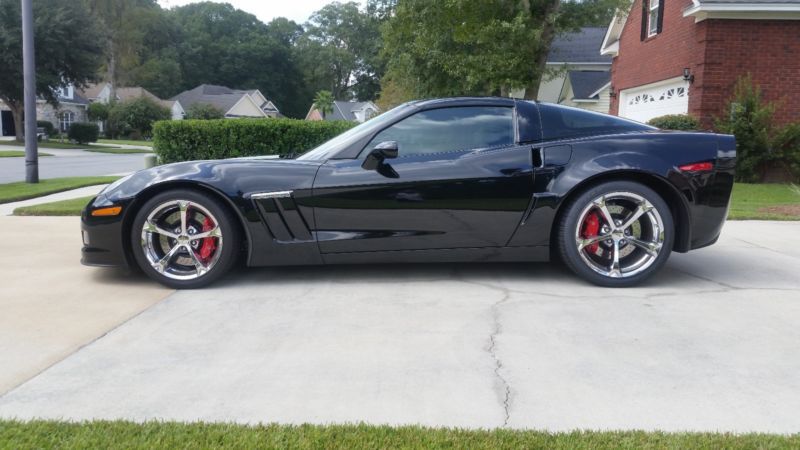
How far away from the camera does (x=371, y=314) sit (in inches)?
152

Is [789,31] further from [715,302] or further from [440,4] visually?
[715,302]

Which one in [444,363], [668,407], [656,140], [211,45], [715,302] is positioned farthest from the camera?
[211,45]

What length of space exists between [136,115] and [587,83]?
4035cm

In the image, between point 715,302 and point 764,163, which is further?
point 764,163

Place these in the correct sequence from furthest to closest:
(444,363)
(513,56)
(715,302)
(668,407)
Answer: (513,56)
(715,302)
(444,363)
(668,407)

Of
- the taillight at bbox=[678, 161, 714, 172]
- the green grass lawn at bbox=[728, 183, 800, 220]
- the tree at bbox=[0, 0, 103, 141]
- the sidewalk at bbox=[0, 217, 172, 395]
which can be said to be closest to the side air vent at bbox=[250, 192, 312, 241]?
the sidewalk at bbox=[0, 217, 172, 395]

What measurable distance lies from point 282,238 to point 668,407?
2.68 m

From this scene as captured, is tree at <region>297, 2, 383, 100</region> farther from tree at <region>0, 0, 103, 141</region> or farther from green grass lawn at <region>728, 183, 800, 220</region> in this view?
green grass lawn at <region>728, 183, 800, 220</region>

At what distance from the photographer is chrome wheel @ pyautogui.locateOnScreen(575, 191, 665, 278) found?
14.6 ft

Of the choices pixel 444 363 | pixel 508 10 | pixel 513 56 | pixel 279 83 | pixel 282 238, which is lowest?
pixel 444 363

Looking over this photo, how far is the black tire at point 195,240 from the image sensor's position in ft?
14.4

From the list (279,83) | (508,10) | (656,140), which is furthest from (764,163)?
(279,83)

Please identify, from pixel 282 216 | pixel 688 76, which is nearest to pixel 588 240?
pixel 282 216

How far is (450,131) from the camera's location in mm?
4598
